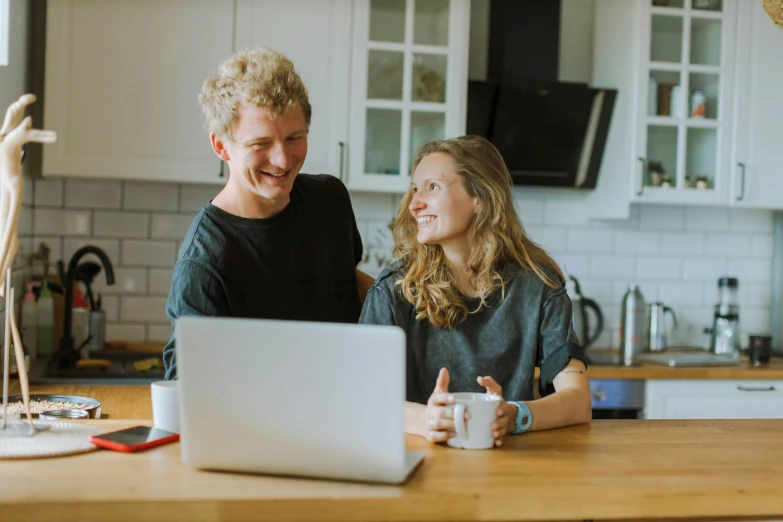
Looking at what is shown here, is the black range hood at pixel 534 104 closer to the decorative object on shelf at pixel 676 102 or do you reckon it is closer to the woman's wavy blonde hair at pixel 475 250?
the decorative object on shelf at pixel 676 102

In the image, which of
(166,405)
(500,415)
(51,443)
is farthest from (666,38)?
(51,443)

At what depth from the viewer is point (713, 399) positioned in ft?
11.5

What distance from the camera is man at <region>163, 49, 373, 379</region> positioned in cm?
195

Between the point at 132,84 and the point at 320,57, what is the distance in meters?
0.68

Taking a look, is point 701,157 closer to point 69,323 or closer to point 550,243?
point 550,243

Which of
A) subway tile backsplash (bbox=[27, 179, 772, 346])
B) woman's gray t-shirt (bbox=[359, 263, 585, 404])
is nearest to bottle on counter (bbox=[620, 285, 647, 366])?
subway tile backsplash (bbox=[27, 179, 772, 346])

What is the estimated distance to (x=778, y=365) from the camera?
146 inches

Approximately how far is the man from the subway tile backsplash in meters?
1.43

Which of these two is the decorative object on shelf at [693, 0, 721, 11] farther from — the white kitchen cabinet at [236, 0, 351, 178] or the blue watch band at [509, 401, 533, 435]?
the blue watch band at [509, 401, 533, 435]

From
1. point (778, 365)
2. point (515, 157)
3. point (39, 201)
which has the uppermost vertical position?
point (515, 157)

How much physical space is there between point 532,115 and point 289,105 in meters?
1.88

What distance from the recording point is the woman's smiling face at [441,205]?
2068 mm

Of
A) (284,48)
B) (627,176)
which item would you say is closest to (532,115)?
(627,176)

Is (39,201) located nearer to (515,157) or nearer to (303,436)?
(515,157)
